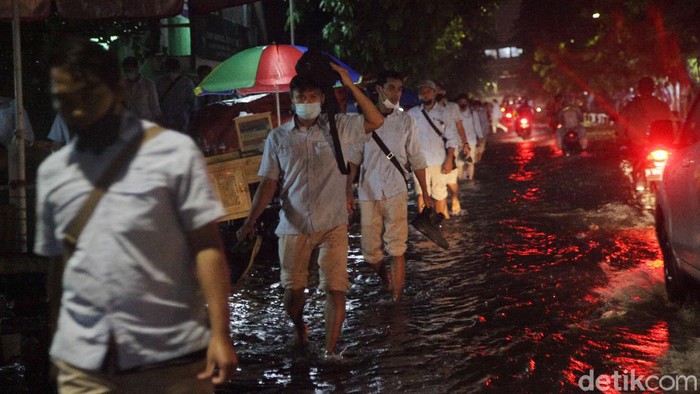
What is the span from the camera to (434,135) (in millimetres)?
11953

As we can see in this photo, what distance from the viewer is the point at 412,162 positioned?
8.47 metres

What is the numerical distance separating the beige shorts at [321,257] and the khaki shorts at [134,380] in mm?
3047

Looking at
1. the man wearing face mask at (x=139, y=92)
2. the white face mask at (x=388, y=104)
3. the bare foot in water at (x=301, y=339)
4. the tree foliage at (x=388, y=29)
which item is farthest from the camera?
the tree foliage at (x=388, y=29)

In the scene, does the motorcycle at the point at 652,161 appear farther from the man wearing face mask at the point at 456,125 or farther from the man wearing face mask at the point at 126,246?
the man wearing face mask at the point at 126,246

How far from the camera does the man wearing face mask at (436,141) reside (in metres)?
12.0

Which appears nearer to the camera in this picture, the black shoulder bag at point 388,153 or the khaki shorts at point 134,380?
the khaki shorts at point 134,380

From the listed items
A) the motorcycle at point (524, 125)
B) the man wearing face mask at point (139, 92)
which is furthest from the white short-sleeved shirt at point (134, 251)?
the motorcycle at point (524, 125)

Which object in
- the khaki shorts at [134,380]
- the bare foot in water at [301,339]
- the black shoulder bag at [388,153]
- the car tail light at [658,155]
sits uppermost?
the black shoulder bag at [388,153]

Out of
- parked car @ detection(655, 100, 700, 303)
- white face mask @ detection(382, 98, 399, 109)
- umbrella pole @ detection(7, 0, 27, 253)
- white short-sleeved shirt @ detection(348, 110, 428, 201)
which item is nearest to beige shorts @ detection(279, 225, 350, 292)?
umbrella pole @ detection(7, 0, 27, 253)

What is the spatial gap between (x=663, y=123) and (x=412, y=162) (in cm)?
213

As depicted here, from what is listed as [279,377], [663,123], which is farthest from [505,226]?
[279,377]

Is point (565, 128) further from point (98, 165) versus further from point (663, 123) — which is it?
point (98, 165)

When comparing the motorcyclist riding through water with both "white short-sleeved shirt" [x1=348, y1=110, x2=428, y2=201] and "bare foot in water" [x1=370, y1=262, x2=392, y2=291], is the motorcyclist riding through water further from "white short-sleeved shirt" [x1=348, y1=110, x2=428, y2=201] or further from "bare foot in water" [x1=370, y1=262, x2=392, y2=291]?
"white short-sleeved shirt" [x1=348, y1=110, x2=428, y2=201]
